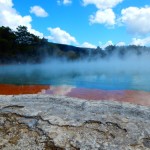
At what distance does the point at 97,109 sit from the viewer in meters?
2.75

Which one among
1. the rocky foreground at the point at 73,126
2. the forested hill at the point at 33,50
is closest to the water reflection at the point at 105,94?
the rocky foreground at the point at 73,126

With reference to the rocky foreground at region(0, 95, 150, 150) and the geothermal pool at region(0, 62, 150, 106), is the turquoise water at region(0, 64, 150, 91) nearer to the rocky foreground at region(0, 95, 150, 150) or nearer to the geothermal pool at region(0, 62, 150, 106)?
the geothermal pool at region(0, 62, 150, 106)

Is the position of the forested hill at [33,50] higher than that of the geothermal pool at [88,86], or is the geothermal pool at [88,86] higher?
the forested hill at [33,50]

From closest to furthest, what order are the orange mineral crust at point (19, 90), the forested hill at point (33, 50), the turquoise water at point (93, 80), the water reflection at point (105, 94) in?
the water reflection at point (105, 94) → the orange mineral crust at point (19, 90) → the turquoise water at point (93, 80) → the forested hill at point (33, 50)

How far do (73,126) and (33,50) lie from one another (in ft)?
116

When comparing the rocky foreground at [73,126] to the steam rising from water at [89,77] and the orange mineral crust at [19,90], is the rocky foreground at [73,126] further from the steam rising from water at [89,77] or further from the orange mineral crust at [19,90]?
the steam rising from water at [89,77]

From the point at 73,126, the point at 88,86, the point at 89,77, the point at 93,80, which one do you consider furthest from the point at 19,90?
the point at 73,126

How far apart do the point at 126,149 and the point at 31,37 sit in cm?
3594

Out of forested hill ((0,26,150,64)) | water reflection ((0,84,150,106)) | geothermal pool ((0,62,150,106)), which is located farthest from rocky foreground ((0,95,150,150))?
forested hill ((0,26,150,64))

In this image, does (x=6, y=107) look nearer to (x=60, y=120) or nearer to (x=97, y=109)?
(x=60, y=120)

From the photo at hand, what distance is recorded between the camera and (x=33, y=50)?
1465 inches

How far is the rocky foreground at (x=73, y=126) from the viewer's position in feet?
7.06

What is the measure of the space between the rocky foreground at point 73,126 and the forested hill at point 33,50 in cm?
3048

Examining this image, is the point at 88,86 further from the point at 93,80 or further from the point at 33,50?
the point at 33,50
